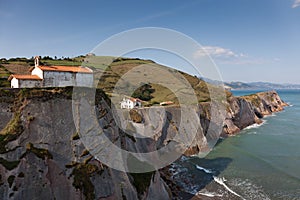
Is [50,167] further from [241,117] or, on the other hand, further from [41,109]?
[241,117]

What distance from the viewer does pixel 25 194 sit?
18672 millimetres

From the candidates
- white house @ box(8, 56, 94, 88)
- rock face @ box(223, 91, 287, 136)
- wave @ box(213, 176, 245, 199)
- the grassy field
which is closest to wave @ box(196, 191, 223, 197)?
wave @ box(213, 176, 245, 199)

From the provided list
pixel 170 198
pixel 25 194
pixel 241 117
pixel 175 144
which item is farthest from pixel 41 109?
pixel 241 117

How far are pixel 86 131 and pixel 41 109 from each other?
15.2ft

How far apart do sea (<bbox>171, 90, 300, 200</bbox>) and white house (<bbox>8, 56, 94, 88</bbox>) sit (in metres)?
20.4

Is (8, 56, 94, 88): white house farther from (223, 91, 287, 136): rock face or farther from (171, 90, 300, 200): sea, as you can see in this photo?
(223, 91, 287, 136): rock face

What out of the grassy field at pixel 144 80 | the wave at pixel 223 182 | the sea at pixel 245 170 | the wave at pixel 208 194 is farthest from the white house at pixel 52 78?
the grassy field at pixel 144 80

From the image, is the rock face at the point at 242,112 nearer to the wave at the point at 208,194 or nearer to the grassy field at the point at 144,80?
the grassy field at the point at 144,80

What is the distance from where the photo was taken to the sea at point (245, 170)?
104 feet

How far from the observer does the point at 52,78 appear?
1020 inches

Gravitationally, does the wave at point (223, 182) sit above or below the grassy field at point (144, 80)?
below

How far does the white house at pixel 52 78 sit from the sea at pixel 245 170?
20.4 m

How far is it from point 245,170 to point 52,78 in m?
32.7

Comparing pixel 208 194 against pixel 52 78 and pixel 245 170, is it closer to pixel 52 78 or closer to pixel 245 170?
pixel 245 170
